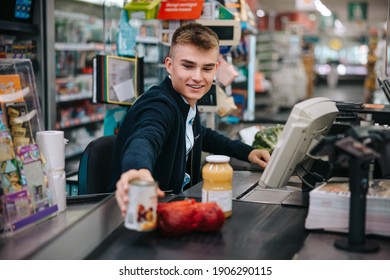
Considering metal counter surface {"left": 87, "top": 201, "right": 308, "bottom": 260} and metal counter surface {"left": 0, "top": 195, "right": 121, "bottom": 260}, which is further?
metal counter surface {"left": 87, "top": 201, "right": 308, "bottom": 260}

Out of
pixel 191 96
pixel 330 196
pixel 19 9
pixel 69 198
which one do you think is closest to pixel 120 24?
pixel 19 9

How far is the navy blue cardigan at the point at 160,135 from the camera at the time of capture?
2.13 metres

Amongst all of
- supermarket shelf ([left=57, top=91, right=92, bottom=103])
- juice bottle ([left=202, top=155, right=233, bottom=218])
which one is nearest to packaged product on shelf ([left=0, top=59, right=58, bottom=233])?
juice bottle ([left=202, top=155, right=233, bottom=218])

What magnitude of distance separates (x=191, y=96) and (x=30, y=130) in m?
0.78

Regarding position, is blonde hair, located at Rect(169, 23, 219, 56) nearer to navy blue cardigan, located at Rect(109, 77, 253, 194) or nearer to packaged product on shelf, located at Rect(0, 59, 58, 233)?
navy blue cardigan, located at Rect(109, 77, 253, 194)

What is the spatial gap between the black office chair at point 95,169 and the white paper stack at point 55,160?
67cm

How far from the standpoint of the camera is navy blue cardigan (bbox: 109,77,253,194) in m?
2.13

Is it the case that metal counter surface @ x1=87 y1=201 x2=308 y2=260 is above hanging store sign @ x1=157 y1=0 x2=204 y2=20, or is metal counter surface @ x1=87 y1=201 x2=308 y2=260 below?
below

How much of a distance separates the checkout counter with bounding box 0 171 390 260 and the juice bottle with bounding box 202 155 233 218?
0.11 meters

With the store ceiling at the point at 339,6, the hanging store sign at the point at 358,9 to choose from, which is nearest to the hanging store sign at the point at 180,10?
the store ceiling at the point at 339,6

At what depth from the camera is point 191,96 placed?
258cm

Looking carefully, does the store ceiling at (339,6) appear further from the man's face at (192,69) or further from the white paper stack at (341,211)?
the white paper stack at (341,211)

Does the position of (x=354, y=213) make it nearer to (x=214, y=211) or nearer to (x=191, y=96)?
(x=214, y=211)

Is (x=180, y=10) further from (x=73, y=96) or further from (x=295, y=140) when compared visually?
(x=73, y=96)
